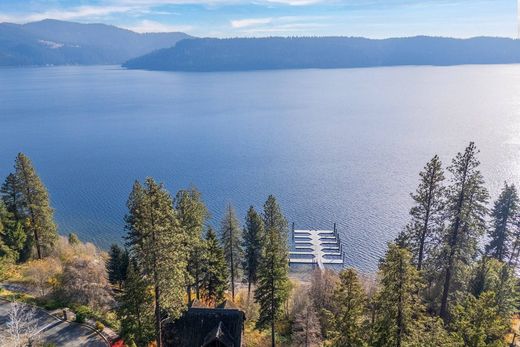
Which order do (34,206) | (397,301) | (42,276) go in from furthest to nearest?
1. (34,206)
2. (42,276)
3. (397,301)

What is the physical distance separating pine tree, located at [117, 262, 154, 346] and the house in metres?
2.58

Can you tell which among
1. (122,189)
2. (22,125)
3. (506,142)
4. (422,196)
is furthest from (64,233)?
(506,142)

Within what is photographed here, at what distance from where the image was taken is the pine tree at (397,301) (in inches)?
952

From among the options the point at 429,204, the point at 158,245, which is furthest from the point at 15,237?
the point at 429,204

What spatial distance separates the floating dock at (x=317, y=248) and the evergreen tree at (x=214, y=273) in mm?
36046

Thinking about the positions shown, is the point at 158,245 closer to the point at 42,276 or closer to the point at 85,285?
the point at 85,285

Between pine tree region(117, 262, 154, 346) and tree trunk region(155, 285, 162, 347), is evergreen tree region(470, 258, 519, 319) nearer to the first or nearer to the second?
tree trunk region(155, 285, 162, 347)

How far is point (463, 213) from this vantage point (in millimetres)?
32938

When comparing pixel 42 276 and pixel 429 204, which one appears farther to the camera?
pixel 42 276

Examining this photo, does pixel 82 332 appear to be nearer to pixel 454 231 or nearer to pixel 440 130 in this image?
pixel 454 231

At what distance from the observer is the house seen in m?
35.1

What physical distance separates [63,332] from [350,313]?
2470 cm

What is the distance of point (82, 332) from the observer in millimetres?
35594

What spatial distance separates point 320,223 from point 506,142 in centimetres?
9768
